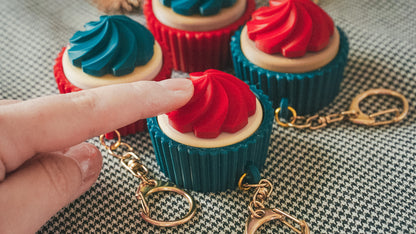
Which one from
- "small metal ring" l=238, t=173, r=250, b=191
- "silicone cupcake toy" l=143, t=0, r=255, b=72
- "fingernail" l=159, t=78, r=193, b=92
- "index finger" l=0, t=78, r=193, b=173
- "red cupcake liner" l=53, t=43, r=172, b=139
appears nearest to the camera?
"index finger" l=0, t=78, r=193, b=173

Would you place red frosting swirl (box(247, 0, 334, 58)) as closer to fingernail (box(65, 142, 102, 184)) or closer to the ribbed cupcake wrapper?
the ribbed cupcake wrapper

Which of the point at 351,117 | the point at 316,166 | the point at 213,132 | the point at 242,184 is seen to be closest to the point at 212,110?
the point at 213,132

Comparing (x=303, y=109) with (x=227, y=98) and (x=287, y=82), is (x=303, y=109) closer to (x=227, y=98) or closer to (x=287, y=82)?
(x=287, y=82)

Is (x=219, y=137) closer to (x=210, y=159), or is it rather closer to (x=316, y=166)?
(x=210, y=159)

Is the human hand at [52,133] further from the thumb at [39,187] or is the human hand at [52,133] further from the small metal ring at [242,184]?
the small metal ring at [242,184]

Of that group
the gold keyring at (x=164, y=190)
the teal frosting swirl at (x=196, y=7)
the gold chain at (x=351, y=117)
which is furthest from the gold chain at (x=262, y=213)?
the teal frosting swirl at (x=196, y=7)

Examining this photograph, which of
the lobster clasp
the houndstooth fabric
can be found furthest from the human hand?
the lobster clasp
